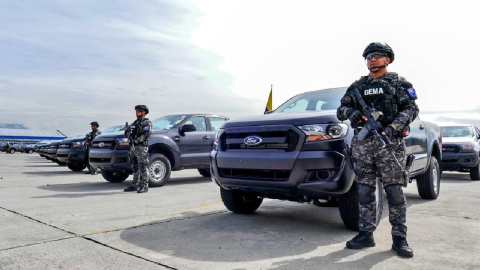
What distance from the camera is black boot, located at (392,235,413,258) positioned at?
11.1ft

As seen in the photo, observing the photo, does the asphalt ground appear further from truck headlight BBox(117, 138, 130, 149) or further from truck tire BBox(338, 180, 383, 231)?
truck headlight BBox(117, 138, 130, 149)

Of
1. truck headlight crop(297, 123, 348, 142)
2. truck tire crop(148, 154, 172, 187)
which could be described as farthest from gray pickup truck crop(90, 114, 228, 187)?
truck headlight crop(297, 123, 348, 142)

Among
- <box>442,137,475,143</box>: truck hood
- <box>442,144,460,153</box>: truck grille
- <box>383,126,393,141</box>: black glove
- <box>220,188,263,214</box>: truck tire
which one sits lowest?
<box>220,188,263,214</box>: truck tire

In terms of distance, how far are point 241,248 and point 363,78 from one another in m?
1.95

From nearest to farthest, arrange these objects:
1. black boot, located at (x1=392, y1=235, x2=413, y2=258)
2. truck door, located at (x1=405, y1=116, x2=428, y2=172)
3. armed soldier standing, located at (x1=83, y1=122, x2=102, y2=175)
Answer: black boot, located at (x1=392, y1=235, x2=413, y2=258) → truck door, located at (x1=405, y1=116, x2=428, y2=172) → armed soldier standing, located at (x1=83, y1=122, x2=102, y2=175)

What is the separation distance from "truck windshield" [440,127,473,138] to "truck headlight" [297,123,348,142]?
9.79m

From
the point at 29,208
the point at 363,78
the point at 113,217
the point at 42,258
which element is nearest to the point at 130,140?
the point at 29,208

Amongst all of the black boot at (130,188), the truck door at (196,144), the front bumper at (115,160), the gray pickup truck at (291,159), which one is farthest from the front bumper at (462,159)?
the front bumper at (115,160)

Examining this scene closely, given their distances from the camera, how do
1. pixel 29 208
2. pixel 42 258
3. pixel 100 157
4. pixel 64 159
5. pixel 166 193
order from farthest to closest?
pixel 64 159, pixel 100 157, pixel 166 193, pixel 29 208, pixel 42 258

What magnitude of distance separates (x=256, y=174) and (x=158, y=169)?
16.0 ft

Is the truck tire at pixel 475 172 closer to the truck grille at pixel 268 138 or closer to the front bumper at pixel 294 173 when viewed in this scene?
the front bumper at pixel 294 173

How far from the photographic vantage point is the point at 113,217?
5.05m

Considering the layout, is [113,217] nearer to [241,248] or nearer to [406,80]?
[241,248]

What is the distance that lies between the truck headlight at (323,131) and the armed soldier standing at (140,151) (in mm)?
4504
